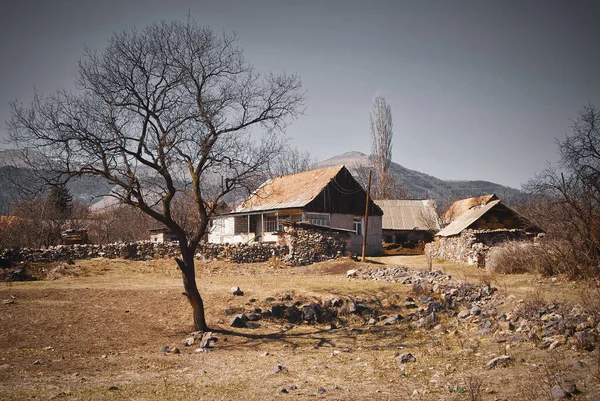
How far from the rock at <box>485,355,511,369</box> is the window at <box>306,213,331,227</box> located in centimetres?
2607

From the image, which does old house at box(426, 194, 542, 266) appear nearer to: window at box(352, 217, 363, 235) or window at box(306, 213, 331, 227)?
window at box(352, 217, 363, 235)

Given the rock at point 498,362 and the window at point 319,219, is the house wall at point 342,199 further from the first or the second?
the rock at point 498,362

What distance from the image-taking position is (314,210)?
3416cm

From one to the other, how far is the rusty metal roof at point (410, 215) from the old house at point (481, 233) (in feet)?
45.9

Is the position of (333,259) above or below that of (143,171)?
below

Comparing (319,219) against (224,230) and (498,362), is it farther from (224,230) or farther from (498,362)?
(498,362)

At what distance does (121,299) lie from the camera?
1477 centimetres

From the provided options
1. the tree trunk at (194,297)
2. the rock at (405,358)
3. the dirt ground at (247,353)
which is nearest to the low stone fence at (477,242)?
the dirt ground at (247,353)

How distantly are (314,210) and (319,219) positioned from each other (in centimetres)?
108

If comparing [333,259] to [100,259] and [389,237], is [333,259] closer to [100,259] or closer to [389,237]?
[100,259]

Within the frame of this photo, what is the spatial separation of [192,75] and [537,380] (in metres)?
11.5

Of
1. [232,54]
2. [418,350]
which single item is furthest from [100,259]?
[418,350]

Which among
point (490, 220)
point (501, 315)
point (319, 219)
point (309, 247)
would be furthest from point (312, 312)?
point (319, 219)

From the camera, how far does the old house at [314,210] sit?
34.6 m
